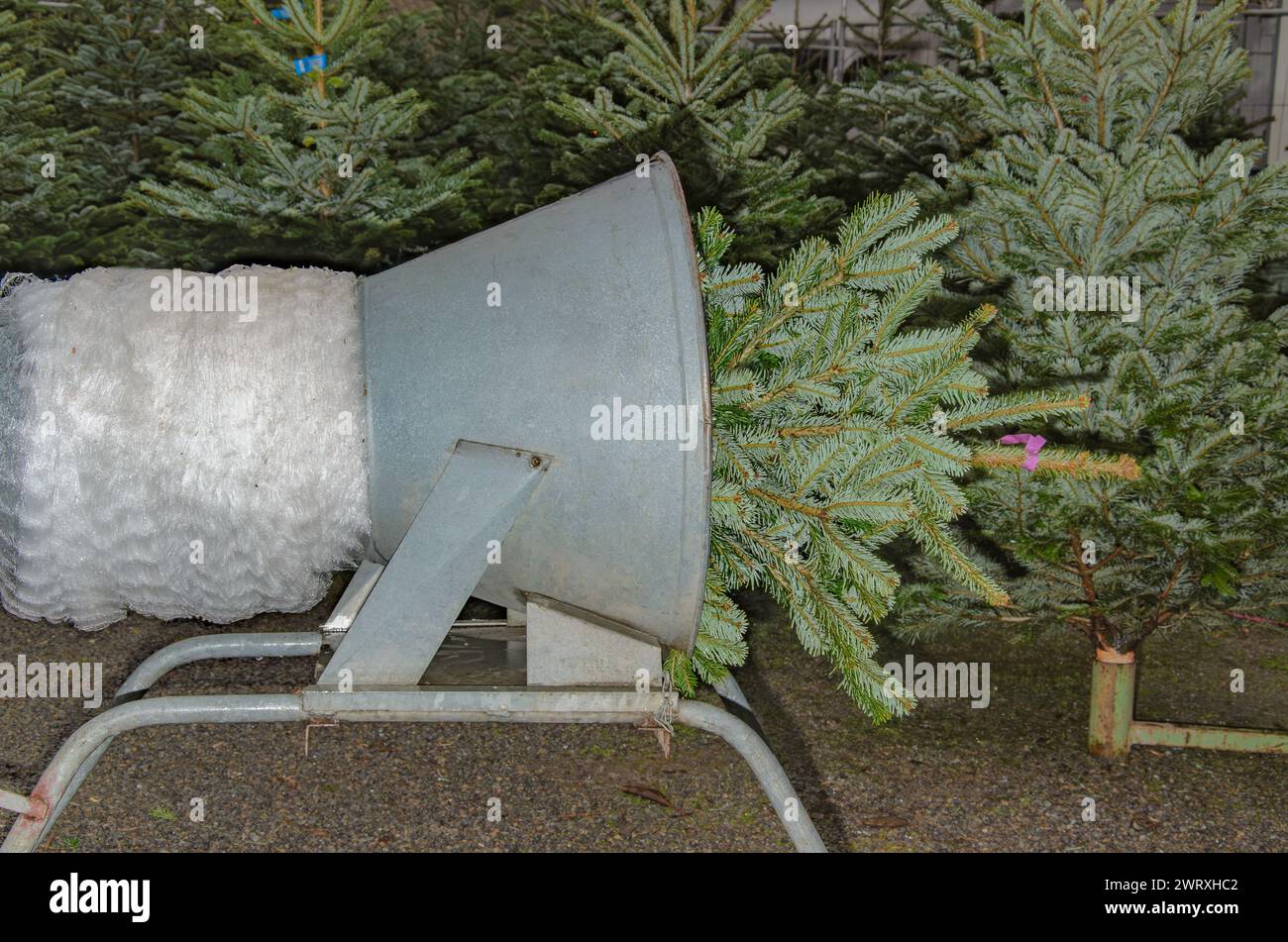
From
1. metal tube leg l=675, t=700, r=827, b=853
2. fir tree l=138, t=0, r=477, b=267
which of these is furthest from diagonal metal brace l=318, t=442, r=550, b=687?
fir tree l=138, t=0, r=477, b=267

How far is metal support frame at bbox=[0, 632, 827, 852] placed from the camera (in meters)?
2.06

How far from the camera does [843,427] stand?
2.34 m

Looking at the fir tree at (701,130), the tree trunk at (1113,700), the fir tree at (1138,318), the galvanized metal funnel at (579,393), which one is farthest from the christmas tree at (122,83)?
the tree trunk at (1113,700)

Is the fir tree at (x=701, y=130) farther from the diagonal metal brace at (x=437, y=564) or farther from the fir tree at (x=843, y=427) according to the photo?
the diagonal metal brace at (x=437, y=564)

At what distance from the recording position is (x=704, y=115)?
4.66 metres

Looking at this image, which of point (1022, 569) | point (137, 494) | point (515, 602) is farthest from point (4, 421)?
point (1022, 569)

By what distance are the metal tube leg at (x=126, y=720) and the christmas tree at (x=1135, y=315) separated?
2.10 m

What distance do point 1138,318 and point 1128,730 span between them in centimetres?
131

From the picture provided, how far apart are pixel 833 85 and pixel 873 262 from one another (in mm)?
4219

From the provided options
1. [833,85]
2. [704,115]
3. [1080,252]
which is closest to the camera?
[1080,252]

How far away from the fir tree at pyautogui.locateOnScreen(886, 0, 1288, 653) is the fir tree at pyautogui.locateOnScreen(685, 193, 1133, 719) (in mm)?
893

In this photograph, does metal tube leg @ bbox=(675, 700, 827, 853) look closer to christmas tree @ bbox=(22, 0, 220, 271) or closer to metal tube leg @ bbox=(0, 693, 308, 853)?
metal tube leg @ bbox=(0, 693, 308, 853)

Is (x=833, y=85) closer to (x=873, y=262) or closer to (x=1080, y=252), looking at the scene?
(x=1080, y=252)

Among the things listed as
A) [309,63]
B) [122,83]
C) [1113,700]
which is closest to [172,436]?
[1113,700]
